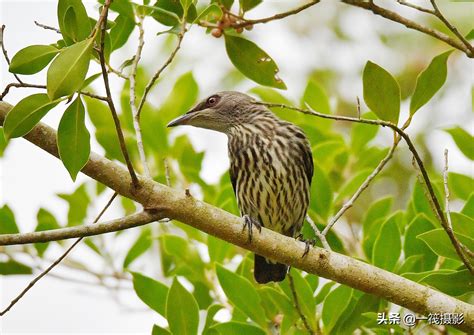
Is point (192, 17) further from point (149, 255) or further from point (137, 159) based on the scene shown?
point (149, 255)

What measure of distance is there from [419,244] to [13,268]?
224 centimetres

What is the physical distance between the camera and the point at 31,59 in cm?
311

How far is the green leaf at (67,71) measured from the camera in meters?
2.90

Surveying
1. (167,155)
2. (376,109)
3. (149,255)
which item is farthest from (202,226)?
(149,255)

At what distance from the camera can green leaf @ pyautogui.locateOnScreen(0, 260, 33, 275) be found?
4.68 metres

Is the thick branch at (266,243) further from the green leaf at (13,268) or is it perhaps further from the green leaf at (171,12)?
the green leaf at (13,268)

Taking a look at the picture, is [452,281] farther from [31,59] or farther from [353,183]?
[31,59]

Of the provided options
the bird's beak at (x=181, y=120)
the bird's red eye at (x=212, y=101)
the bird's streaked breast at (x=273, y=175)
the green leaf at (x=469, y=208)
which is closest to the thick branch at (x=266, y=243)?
the green leaf at (x=469, y=208)

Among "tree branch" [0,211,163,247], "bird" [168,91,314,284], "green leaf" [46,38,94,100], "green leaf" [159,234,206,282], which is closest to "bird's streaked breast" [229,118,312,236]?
"bird" [168,91,314,284]

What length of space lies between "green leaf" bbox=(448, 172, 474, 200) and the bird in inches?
35.6

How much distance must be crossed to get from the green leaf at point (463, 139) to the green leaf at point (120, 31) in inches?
73.8

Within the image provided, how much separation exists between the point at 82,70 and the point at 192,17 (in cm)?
116

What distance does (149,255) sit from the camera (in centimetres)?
577

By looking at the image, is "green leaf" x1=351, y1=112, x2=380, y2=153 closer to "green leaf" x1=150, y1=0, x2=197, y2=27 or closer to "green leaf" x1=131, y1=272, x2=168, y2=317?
"green leaf" x1=150, y1=0, x2=197, y2=27
